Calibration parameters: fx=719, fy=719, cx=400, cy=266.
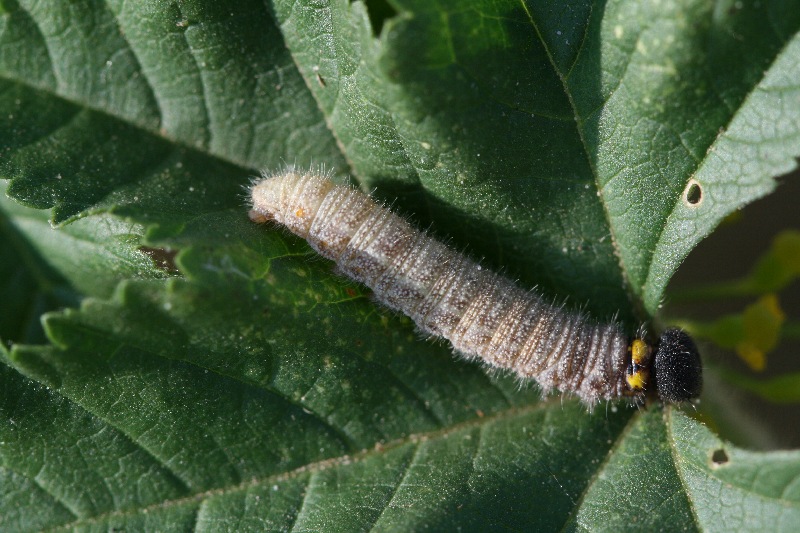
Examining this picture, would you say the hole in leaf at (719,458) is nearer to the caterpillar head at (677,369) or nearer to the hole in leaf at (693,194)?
the caterpillar head at (677,369)

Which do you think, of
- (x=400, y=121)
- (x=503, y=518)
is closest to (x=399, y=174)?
(x=400, y=121)

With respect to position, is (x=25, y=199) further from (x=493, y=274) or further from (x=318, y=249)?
(x=493, y=274)

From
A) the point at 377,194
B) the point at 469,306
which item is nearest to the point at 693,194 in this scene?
the point at 469,306

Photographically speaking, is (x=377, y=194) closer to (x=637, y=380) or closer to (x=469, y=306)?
(x=469, y=306)

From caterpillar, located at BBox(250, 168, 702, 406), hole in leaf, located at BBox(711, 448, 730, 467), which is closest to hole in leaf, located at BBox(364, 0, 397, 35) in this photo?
caterpillar, located at BBox(250, 168, 702, 406)

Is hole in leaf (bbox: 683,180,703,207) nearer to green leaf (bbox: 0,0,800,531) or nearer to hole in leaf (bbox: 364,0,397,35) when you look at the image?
green leaf (bbox: 0,0,800,531)

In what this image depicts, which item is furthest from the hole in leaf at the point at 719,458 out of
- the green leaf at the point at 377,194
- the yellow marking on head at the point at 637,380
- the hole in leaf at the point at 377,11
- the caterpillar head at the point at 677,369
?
the hole in leaf at the point at 377,11
